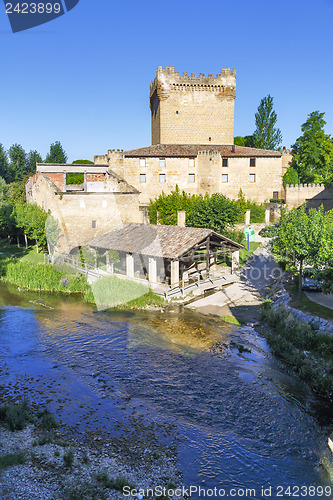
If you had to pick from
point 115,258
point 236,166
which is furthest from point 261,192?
point 115,258

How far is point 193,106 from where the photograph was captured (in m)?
45.8

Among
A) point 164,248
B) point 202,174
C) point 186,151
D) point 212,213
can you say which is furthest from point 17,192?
→ point 164,248

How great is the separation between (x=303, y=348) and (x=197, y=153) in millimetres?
31114

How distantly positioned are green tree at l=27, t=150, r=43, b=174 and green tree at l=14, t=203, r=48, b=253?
41.2m

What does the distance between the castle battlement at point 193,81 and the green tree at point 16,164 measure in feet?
119

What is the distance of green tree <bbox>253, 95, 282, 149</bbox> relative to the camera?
58406 millimetres

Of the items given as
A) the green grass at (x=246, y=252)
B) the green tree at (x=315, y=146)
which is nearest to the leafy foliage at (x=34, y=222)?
the green grass at (x=246, y=252)

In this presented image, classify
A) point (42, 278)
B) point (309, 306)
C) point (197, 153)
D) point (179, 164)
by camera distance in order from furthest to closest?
point (197, 153), point (179, 164), point (42, 278), point (309, 306)

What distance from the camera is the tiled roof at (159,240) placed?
2430 cm

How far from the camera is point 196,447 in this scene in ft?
35.3

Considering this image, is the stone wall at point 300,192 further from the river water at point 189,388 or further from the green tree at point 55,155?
the green tree at point 55,155

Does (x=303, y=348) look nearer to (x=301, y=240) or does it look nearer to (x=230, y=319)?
(x=301, y=240)

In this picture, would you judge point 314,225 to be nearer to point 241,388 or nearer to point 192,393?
point 241,388

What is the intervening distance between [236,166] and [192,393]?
34.1 meters
